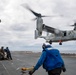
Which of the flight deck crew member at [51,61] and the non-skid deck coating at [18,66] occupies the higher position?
the flight deck crew member at [51,61]

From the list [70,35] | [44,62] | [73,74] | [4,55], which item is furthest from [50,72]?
[70,35]

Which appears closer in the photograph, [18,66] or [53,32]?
[18,66]

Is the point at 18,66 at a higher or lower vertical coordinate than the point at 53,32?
lower

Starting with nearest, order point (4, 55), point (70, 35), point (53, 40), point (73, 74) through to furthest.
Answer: point (73, 74)
point (4, 55)
point (70, 35)
point (53, 40)

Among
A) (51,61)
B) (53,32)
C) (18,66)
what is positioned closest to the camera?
(51,61)

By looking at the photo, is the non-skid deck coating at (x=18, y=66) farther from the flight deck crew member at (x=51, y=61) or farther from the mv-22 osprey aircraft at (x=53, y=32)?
the mv-22 osprey aircraft at (x=53, y=32)

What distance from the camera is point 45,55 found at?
23.3 feet

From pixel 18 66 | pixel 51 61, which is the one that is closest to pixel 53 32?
pixel 18 66

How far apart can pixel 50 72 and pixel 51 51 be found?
56 cm

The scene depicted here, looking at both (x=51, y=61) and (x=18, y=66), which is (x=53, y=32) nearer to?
(x=18, y=66)

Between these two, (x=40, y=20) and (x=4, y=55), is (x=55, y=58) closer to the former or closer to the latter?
(x=4, y=55)

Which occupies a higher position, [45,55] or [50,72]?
[45,55]

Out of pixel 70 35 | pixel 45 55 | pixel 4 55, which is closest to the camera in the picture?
pixel 45 55

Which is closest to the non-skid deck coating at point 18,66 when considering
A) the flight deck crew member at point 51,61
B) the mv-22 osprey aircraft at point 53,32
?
the flight deck crew member at point 51,61
